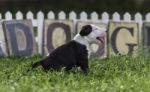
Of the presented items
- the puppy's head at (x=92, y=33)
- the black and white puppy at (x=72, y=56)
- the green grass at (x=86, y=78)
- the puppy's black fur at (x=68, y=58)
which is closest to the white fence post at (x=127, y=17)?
the green grass at (x=86, y=78)

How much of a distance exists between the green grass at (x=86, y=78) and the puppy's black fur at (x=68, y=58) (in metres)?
0.12

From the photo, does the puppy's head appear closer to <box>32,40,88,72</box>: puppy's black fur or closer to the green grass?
<box>32,40,88,72</box>: puppy's black fur

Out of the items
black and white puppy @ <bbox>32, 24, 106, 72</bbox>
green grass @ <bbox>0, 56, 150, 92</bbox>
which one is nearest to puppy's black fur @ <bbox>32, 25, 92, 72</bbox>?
black and white puppy @ <bbox>32, 24, 106, 72</bbox>

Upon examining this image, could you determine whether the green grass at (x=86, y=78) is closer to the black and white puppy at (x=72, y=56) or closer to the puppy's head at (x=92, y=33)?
the black and white puppy at (x=72, y=56)

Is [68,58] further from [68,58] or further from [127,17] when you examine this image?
[127,17]

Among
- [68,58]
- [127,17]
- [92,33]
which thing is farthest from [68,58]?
[127,17]

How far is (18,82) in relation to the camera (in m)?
7.86

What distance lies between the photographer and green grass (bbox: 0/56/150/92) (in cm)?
739

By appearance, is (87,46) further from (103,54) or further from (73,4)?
(73,4)

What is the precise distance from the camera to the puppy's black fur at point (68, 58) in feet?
29.1

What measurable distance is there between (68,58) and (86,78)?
21.6 inches

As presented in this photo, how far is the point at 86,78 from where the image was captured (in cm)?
846

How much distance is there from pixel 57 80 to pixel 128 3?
488 inches

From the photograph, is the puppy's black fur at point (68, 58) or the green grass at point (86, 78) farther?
the puppy's black fur at point (68, 58)
